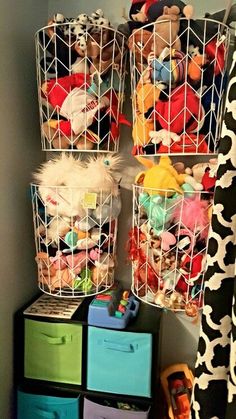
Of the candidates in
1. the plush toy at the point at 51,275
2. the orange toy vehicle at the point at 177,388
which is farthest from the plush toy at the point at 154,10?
the orange toy vehicle at the point at 177,388

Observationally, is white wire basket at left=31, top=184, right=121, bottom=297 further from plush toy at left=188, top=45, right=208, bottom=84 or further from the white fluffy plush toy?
plush toy at left=188, top=45, right=208, bottom=84

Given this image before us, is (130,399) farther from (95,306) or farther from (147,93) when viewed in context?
(147,93)

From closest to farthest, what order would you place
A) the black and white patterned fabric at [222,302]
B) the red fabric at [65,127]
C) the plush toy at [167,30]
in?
the black and white patterned fabric at [222,302], the plush toy at [167,30], the red fabric at [65,127]

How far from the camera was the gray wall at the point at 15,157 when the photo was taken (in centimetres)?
113

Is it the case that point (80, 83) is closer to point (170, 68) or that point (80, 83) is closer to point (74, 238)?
point (170, 68)

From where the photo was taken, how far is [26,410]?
46.9 inches

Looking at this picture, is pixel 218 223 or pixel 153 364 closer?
pixel 218 223

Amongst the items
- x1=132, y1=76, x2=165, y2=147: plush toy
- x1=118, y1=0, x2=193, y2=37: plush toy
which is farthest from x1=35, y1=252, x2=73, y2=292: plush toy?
x1=118, y1=0, x2=193, y2=37: plush toy

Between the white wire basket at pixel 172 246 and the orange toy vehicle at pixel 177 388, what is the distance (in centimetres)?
34

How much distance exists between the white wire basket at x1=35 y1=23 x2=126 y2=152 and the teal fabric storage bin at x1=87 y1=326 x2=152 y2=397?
22.6 inches

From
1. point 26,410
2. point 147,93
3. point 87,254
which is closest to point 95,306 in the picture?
point 87,254

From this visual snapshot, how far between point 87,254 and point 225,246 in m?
0.49

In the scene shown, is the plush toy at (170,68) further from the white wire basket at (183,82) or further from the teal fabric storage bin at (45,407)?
the teal fabric storage bin at (45,407)

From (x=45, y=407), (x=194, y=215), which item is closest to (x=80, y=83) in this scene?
(x=194, y=215)
